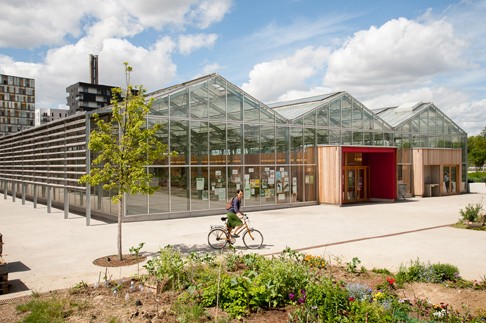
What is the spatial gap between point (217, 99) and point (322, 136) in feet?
26.2

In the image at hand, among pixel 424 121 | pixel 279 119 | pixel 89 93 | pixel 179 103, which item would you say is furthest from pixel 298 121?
pixel 89 93

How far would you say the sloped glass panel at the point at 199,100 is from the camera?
20.1 metres

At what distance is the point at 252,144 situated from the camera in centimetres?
2231

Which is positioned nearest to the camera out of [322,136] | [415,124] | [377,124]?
[322,136]

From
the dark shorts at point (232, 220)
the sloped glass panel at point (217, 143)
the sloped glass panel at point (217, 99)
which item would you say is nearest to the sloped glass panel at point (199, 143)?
the sloped glass panel at point (217, 143)

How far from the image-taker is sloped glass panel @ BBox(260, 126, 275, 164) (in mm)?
22734

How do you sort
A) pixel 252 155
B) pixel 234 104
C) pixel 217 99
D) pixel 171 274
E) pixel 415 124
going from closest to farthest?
pixel 171 274 → pixel 217 99 → pixel 234 104 → pixel 252 155 → pixel 415 124

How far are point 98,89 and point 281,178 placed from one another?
91988 millimetres

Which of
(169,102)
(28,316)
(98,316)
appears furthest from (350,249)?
(169,102)

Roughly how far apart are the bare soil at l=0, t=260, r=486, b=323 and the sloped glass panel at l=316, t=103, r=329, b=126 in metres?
18.0

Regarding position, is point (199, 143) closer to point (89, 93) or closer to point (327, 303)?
point (327, 303)

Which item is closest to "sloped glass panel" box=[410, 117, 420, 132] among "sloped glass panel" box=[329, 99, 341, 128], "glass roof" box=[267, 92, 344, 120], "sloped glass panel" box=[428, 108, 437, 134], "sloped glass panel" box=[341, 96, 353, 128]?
"sloped glass panel" box=[428, 108, 437, 134]

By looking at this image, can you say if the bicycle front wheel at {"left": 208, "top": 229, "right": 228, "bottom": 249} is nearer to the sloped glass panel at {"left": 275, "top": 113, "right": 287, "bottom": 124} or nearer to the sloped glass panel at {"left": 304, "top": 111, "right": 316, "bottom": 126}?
the sloped glass panel at {"left": 275, "top": 113, "right": 287, "bottom": 124}

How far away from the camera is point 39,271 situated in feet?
31.7
